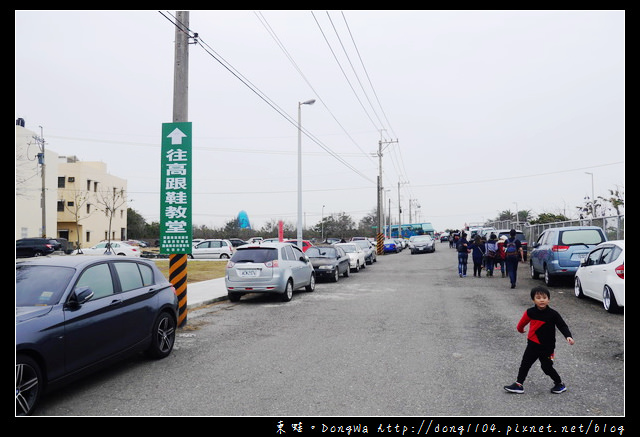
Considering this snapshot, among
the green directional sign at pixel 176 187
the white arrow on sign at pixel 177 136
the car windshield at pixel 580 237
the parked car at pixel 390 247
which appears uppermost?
the white arrow on sign at pixel 177 136

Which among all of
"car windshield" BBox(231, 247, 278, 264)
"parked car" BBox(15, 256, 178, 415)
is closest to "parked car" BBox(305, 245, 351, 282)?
"car windshield" BBox(231, 247, 278, 264)

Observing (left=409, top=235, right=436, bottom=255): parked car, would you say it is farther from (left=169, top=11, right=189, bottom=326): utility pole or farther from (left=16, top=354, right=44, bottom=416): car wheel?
(left=16, top=354, right=44, bottom=416): car wheel

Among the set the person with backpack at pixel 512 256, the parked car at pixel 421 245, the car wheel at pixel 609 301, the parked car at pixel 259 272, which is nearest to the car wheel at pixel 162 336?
the parked car at pixel 259 272

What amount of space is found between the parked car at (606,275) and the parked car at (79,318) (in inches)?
351

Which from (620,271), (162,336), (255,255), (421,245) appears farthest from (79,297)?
(421,245)

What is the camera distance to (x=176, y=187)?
1049 centimetres

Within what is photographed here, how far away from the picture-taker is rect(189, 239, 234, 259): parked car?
3456 cm

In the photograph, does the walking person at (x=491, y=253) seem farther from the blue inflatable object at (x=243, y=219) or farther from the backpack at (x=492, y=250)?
the blue inflatable object at (x=243, y=219)

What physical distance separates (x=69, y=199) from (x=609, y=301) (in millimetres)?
65052

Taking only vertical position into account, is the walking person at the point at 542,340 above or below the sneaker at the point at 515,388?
above

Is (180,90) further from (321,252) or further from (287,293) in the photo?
(321,252)

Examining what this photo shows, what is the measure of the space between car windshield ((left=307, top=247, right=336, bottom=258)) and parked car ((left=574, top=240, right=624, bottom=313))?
9.60 m

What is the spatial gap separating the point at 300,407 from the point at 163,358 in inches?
123

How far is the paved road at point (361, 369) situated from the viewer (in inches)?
194
